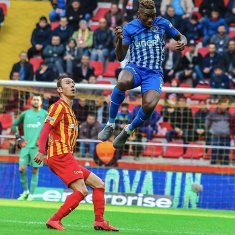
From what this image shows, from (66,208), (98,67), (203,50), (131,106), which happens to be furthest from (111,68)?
(66,208)

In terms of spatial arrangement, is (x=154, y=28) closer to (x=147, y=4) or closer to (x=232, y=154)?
(x=147, y=4)

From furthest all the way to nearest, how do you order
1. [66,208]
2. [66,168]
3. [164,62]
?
[164,62] < [66,168] < [66,208]

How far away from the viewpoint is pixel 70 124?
9625mm

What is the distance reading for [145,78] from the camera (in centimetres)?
982

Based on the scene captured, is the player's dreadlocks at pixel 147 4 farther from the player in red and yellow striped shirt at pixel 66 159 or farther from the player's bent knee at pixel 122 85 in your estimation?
the player in red and yellow striped shirt at pixel 66 159

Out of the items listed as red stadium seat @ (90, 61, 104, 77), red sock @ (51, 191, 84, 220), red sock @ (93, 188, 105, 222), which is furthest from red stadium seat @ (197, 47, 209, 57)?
red sock @ (51, 191, 84, 220)

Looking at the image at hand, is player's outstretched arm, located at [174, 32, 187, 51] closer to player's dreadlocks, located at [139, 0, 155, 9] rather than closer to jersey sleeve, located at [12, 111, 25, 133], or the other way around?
player's dreadlocks, located at [139, 0, 155, 9]

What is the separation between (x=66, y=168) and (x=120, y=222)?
2.05 meters

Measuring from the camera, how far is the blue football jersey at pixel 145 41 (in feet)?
32.0

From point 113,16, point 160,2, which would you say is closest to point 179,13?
point 160,2

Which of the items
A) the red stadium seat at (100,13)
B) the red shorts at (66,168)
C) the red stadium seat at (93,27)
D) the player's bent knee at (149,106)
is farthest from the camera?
the red stadium seat at (100,13)

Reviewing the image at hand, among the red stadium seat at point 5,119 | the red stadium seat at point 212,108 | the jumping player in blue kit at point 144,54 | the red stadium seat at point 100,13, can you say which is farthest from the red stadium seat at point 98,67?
the jumping player in blue kit at point 144,54

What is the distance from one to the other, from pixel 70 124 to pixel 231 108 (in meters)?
8.25

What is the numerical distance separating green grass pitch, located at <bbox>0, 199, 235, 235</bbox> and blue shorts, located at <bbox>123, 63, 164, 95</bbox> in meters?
1.93
